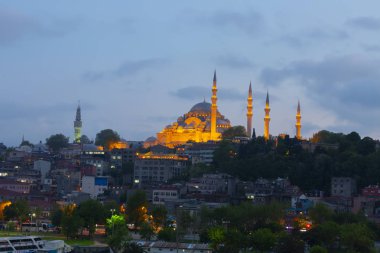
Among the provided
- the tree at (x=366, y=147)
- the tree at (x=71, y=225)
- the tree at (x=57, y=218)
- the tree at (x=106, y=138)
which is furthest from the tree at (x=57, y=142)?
the tree at (x=71, y=225)

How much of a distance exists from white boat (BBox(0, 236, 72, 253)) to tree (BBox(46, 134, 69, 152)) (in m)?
53.4

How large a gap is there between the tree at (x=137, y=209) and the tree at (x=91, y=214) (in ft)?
6.46

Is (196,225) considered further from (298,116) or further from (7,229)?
(298,116)

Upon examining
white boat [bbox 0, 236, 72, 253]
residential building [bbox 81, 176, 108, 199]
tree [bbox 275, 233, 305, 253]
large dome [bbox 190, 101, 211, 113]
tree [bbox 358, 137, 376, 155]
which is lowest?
white boat [bbox 0, 236, 72, 253]

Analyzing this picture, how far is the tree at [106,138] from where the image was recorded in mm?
89438

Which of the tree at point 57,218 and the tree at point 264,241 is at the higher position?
the tree at point 57,218

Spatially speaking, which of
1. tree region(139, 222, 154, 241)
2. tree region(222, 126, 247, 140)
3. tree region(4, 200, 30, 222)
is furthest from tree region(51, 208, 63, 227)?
tree region(222, 126, 247, 140)

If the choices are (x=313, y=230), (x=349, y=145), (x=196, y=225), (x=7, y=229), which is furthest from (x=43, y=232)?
(x=349, y=145)

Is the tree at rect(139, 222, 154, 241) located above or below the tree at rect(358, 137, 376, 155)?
below

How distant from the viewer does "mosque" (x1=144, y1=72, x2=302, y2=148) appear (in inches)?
3433

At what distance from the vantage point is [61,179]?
69.6m

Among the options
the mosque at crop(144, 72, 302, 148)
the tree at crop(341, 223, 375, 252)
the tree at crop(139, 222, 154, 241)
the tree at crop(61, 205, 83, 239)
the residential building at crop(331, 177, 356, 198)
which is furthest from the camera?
the mosque at crop(144, 72, 302, 148)

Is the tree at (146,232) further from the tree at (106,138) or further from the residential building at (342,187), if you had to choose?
the tree at (106,138)

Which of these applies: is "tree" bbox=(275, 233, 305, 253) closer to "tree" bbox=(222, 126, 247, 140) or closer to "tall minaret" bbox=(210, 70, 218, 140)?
"tree" bbox=(222, 126, 247, 140)
